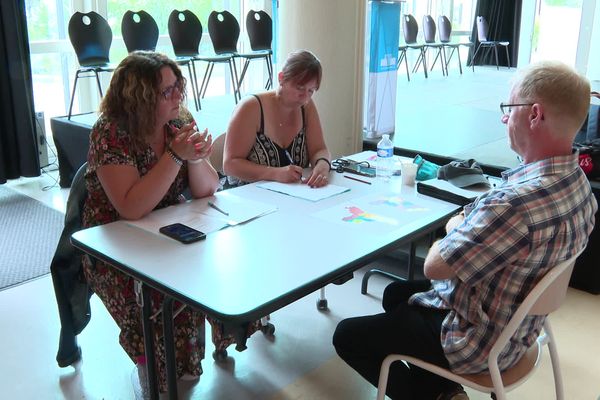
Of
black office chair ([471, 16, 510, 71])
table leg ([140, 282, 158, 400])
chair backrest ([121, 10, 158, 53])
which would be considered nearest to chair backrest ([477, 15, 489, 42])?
black office chair ([471, 16, 510, 71])

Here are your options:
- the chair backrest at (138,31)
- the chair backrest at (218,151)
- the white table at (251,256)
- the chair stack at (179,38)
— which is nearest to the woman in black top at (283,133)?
the chair backrest at (218,151)

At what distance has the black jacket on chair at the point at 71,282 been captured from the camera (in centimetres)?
188

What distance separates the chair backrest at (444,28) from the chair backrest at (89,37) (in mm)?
5565

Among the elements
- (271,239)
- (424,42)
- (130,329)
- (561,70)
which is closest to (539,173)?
(561,70)

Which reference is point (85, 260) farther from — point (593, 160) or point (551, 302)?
point (593, 160)

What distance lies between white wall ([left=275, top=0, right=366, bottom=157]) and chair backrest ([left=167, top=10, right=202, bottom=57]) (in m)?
2.12

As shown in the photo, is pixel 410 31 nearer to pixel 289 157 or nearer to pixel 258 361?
pixel 289 157

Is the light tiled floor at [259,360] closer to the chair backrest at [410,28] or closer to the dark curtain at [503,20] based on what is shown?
the chair backrest at [410,28]

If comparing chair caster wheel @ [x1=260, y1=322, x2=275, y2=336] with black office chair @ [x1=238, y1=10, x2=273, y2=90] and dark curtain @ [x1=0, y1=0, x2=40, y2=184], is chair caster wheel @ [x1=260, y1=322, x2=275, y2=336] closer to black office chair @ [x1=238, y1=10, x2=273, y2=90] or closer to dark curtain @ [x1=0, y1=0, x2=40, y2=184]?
dark curtain @ [x1=0, y1=0, x2=40, y2=184]

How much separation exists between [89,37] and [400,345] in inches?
160

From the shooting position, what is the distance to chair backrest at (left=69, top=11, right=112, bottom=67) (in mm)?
4566

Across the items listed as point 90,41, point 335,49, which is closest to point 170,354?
point 335,49

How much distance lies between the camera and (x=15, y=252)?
10.4 feet

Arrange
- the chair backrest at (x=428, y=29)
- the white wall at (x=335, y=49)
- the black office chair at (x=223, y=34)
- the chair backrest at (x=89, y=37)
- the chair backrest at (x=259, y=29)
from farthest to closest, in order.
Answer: the chair backrest at (x=428, y=29)
the chair backrest at (x=259, y=29)
the black office chair at (x=223, y=34)
the chair backrest at (x=89, y=37)
the white wall at (x=335, y=49)
